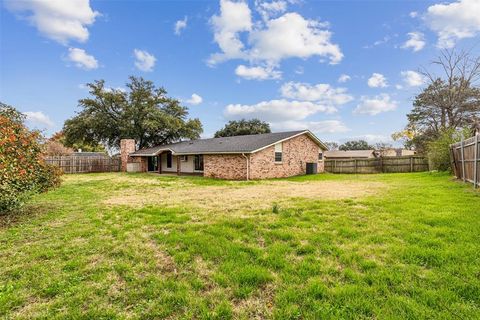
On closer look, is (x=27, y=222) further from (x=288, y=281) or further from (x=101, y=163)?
(x=101, y=163)

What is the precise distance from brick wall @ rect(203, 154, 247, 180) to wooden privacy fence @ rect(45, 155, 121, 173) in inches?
584

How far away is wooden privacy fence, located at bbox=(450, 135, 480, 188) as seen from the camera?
8486 millimetres

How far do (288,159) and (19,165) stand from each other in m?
16.0

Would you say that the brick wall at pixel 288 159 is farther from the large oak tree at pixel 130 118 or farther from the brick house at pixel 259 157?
the large oak tree at pixel 130 118

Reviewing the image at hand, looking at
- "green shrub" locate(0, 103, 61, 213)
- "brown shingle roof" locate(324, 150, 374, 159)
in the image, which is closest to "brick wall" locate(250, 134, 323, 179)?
"green shrub" locate(0, 103, 61, 213)

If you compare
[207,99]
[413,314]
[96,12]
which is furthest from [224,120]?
[413,314]

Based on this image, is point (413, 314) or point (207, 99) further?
point (207, 99)

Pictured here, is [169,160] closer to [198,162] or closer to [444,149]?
[198,162]

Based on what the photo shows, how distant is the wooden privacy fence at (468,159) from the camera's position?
27.8 feet

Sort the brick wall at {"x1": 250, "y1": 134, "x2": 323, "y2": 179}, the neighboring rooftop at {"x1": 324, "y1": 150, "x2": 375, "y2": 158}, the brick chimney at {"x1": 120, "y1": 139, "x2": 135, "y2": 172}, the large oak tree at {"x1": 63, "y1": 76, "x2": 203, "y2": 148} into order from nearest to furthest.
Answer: the brick wall at {"x1": 250, "y1": 134, "x2": 323, "y2": 179}, the brick chimney at {"x1": 120, "y1": 139, "x2": 135, "y2": 172}, the large oak tree at {"x1": 63, "y1": 76, "x2": 203, "y2": 148}, the neighboring rooftop at {"x1": 324, "y1": 150, "x2": 375, "y2": 158}

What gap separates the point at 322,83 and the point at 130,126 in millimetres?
21778

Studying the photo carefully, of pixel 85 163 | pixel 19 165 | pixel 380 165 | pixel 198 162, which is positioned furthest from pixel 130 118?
pixel 380 165

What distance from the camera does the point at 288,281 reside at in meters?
3.07

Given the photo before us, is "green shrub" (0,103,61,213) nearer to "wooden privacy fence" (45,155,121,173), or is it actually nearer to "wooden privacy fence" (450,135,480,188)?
"wooden privacy fence" (450,135,480,188)
